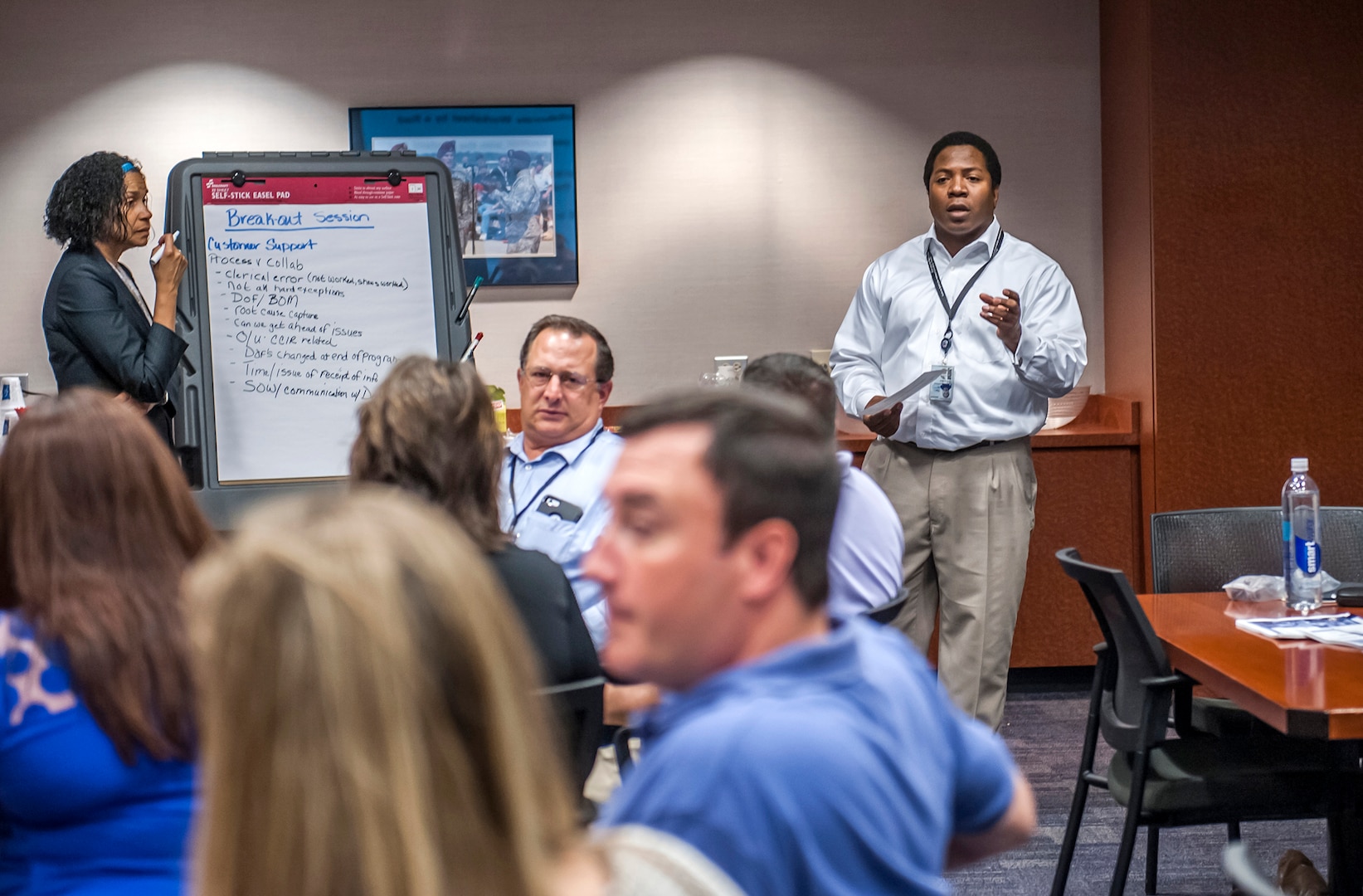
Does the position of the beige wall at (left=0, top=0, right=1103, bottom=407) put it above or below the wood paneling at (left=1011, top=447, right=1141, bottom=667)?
above

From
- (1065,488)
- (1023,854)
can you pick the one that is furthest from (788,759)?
(1065,488)

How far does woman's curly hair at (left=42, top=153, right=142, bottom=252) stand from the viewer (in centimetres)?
336

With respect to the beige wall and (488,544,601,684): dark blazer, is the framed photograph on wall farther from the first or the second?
(488,544,601,684): dark blazer

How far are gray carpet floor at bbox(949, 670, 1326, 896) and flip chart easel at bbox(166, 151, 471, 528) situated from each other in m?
1.92

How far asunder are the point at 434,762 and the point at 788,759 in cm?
24

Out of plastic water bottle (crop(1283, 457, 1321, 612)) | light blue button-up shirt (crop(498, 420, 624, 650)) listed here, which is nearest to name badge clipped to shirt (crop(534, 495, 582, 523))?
light blue button-up shirt (crop(498, 420, 624, 650))

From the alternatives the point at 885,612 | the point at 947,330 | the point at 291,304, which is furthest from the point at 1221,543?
the point at 291,304

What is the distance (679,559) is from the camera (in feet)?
2.84

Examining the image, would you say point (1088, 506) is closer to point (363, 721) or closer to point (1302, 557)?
point (1302, 557)

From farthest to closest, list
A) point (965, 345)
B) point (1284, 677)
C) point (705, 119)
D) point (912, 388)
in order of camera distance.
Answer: point (705, 119) < point (965, 345) < point (912, 388) < point (1284, 677)

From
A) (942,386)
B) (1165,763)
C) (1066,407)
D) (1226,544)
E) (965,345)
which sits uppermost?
(965,345)

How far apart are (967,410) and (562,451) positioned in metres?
1.57

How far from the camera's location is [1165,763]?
2.51 metres

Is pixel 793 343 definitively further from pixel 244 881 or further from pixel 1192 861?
pixel 244 881
